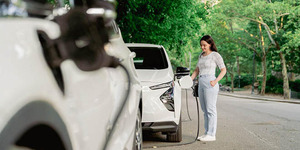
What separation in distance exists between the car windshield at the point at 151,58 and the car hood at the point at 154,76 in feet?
1.67

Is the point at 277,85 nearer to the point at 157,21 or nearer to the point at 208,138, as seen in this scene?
the point at 157,21

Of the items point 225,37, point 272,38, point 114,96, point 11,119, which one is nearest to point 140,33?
point 114,96

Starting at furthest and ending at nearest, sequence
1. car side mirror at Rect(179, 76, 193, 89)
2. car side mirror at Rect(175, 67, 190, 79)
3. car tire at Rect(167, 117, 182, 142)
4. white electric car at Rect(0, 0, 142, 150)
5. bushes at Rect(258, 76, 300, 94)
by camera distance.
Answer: bushes at Rect(258, 76, 300, 94)
car side mirror at Rect(175, 67, 190, 79)
car tire at Rect(167, 117, 182, 142)
car side mirror at Rect(179, 76, 193, 89)
white electric car at Rect(0, 0, 142, 150)

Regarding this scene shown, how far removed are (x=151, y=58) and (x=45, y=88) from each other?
662 centimetres

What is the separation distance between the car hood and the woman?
76 cm

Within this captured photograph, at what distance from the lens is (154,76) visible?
7223 mm

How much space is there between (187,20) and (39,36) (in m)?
16.9

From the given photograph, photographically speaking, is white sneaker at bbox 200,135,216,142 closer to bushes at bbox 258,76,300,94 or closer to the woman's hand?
the woman's hand

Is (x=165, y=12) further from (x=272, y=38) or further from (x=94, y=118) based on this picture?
(x=272, y=38)

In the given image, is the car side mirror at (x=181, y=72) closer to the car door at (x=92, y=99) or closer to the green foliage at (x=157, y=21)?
the car door at (x=92, y=99)

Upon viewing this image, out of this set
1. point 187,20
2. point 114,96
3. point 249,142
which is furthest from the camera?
point 187,20

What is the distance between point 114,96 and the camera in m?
2.64

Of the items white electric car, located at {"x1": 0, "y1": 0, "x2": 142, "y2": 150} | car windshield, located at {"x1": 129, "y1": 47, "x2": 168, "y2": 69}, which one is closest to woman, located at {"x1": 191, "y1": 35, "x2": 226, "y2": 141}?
car windshield, located at {"x1": 129, "y1": 47, "x2": 168, "y2": 69}

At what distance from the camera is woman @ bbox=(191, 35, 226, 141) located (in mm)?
7766
